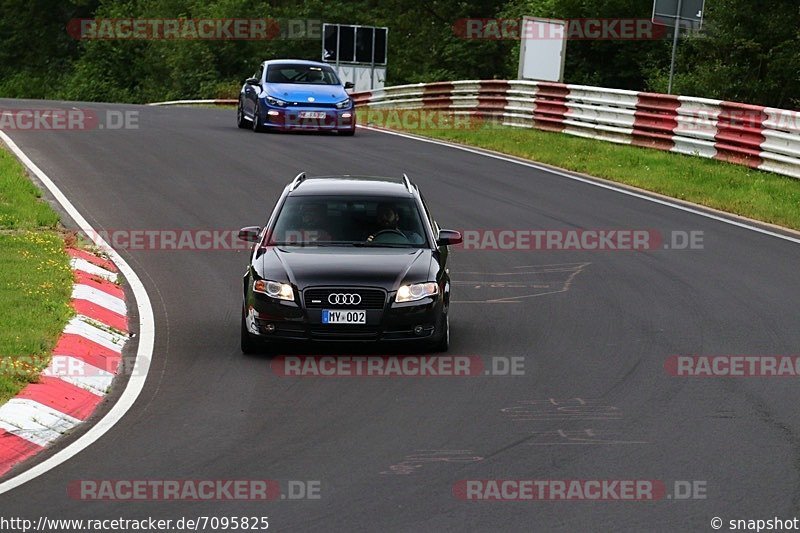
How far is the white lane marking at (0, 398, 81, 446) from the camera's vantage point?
900 cm

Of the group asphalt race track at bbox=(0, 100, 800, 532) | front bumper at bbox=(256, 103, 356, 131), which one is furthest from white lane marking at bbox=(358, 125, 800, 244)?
front bumper at bbox=(256, 103, 356, 131)

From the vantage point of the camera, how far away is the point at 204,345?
12078mm

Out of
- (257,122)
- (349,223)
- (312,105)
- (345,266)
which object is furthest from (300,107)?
(345,266)

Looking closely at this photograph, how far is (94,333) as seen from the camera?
12.0m

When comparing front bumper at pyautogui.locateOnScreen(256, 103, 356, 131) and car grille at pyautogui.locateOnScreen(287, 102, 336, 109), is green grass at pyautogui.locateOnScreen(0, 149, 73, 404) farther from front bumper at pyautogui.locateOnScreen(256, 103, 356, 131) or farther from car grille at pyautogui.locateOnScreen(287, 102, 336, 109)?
car grille at pyautogui.locateOnScreen(287, 102, 336, 109)

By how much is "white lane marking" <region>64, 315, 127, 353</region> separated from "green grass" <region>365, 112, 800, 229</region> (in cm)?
1089

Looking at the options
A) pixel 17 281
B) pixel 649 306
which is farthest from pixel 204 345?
pixel 649 306

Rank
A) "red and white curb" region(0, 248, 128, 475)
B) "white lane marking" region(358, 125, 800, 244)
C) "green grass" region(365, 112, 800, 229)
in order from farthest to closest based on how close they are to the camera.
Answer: "green grass" region(365, 112, 800, 229)
"white lane marking" region(358, 125, 800, 244)
"red and white curb" region(0, 248, 128, 475)

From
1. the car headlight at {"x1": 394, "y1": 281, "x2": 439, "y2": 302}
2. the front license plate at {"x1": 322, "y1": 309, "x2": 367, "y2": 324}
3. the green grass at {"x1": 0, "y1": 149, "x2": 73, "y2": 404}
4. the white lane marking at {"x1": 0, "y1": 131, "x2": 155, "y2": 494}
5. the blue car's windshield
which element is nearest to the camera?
the white lane marking at {"x1": 0, "y1": 131, "x2": 155, "y2": 494}

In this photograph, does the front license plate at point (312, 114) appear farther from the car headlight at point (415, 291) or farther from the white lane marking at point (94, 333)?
the car headlight at point (415, 291)

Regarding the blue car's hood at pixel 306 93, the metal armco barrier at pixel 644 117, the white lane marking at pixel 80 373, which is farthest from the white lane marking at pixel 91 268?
the blue car's hood at pixel 306 93

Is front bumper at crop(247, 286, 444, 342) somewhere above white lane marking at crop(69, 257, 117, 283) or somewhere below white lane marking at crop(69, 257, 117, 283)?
above

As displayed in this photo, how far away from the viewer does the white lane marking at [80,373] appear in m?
10.4

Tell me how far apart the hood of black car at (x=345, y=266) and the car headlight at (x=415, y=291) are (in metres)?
0.06
